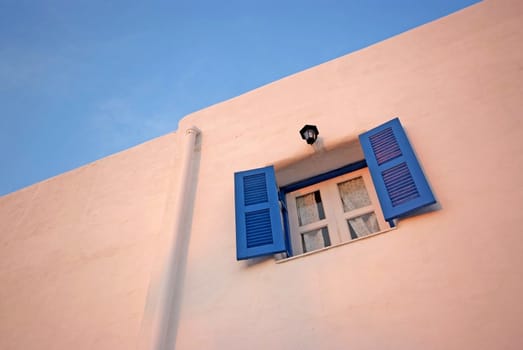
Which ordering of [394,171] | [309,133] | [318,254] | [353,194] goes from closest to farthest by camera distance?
[318,254], [394,171], [353,194], [309,133]

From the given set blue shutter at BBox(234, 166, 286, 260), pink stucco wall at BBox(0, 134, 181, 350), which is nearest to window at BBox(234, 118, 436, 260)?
blue shutter at BBox(234, 166, 286, 260)

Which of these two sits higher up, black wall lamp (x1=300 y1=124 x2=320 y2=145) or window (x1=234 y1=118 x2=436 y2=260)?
black wall lamp (x1=300 y1=124 x2=320 y2=145)

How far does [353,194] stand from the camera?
4.57 m

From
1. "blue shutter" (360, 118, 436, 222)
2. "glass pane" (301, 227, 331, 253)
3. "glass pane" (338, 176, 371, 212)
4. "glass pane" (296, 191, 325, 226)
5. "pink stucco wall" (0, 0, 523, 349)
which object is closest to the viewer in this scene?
"pink stucco wall" (0, 0, 523, 349)

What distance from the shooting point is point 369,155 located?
4258mm

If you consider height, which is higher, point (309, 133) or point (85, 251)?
point (309, 133)

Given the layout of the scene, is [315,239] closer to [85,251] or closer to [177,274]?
[177,274]

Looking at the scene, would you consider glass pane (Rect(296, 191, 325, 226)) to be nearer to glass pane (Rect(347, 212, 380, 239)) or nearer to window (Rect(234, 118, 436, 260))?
window (Rect(234, 118, 436, 260))

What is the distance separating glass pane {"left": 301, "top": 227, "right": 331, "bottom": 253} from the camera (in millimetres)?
4266

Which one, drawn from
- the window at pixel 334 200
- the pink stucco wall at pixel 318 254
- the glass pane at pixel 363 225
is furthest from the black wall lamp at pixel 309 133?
the glass pane at pixel 363 225

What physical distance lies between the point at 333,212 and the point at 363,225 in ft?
1.27

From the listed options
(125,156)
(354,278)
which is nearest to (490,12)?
(354,278)

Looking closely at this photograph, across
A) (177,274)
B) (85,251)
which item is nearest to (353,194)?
(177,274)

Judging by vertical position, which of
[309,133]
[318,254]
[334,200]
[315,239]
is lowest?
[318,254]
